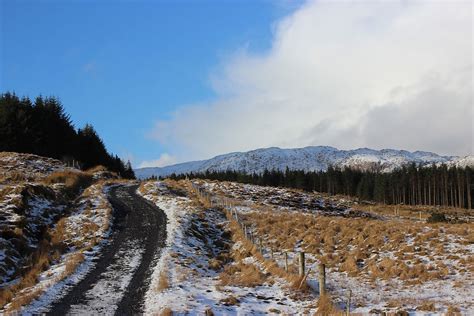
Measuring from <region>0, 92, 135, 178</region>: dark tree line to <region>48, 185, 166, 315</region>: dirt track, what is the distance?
40516 mm

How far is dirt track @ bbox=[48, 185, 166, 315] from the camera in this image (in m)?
16.5

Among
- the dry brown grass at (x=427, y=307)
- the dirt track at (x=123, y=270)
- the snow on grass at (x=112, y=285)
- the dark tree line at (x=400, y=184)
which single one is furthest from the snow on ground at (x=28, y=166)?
the dry brown grass at (x=427, y=307)

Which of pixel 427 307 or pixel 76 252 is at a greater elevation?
pixel 76 252

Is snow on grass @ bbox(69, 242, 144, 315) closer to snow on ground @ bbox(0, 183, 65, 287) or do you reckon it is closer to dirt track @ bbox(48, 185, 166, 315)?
dirt track @ bbox(48, 185, 166, 315)

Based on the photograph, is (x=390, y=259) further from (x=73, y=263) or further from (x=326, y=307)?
(x=73, y=263)

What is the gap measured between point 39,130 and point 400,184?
100915 mm

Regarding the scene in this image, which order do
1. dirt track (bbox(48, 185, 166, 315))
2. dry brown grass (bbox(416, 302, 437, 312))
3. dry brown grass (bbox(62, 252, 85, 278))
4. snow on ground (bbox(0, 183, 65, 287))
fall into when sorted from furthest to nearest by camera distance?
snow on ground (bbox(0, 183, 65, 287))
dry brown grass (bbox(62, 252, 85, 278))
dirt track (bbox(48, 185, 166, 315))
dry brown grass (bbox(416, 302, 437, 312))

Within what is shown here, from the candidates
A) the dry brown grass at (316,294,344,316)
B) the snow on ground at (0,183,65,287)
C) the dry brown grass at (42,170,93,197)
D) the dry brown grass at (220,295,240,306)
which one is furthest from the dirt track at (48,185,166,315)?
the dry brown grass at (42,170,93,197)

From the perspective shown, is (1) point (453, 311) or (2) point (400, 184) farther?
(2) point (400, 184)

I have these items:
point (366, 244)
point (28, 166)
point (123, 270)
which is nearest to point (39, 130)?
point (28, 166)

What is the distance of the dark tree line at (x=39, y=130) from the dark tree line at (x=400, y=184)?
29854 mm

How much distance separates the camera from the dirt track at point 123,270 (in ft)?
54.1

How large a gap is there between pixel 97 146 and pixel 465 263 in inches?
3264

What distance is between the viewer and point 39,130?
234ft
